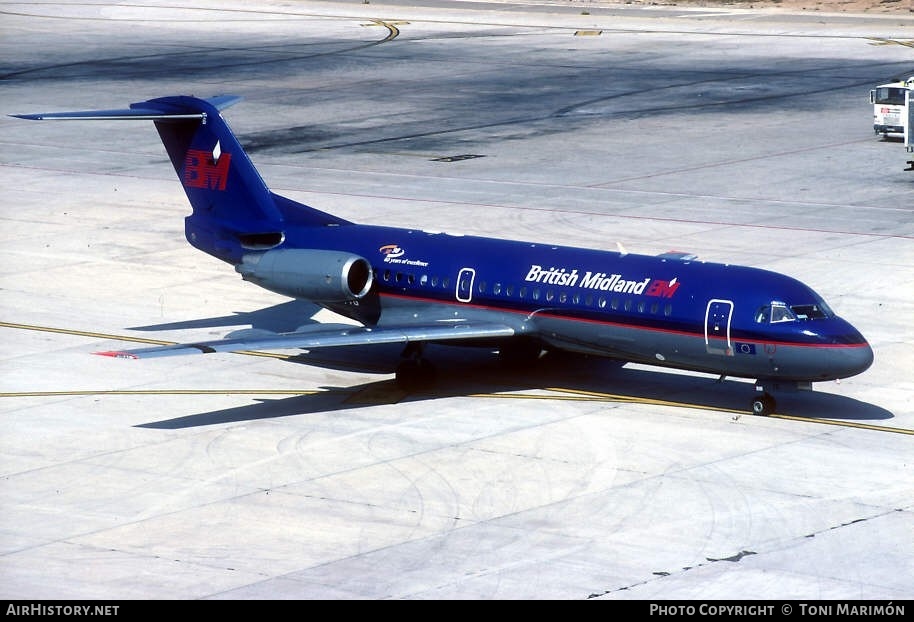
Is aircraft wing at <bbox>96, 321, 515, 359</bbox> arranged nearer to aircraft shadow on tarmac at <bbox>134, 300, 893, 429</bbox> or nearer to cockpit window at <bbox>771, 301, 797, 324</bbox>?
aircraft shadow on tarmac at <bbox>134, 300, 893, 429</bbox>

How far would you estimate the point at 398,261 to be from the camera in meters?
37.3

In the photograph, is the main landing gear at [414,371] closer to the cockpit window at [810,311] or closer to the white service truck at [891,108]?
the cockpit window at [810,311]

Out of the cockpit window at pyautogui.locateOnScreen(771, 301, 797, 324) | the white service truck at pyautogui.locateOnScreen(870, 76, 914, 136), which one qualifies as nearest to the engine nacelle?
the cockpit window at pyautogui.locateOnScreen(771, 301, 797, 324)

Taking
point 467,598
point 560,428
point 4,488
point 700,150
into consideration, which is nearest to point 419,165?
point 700,150

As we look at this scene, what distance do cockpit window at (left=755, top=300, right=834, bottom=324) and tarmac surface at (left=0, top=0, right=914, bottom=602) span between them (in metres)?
2.16

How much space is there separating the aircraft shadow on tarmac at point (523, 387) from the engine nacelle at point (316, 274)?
2.02 meters

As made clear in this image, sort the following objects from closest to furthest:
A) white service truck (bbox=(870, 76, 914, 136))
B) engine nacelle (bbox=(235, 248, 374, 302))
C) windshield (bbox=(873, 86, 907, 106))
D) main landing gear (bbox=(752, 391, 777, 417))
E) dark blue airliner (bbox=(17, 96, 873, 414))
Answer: dark blue airliner (bbox=(17, 96, 873, 414)), main landing gear (bbox=(752, 391, 777, 417)), engine nacelle (bbox=(235, 248, 374, 302)), white service truck (bbox=(870, 76, 914, 136)), windshield (bbox=(873, 86, 907, 106))

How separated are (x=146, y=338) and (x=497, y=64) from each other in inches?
2030

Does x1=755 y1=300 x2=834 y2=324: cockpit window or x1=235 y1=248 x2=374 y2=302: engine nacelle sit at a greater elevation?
x1=235 y1=248 x2=374 y2=302: engine nacelle

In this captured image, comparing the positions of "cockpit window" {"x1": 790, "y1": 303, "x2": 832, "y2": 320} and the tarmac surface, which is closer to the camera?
the tarmac surface

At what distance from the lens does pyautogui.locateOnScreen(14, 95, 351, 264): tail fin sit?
131 feet

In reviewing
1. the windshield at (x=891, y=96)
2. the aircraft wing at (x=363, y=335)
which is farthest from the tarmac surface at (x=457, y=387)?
the windshield at (x=891, y=96)

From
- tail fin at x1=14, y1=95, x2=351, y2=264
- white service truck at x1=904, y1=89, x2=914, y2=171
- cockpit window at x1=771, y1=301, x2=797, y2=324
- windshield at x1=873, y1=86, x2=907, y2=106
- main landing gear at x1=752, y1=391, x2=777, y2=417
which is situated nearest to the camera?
cockpit window at x1=771, y1=301, x2=797, y2=324

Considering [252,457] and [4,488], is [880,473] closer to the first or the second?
[252,457]
